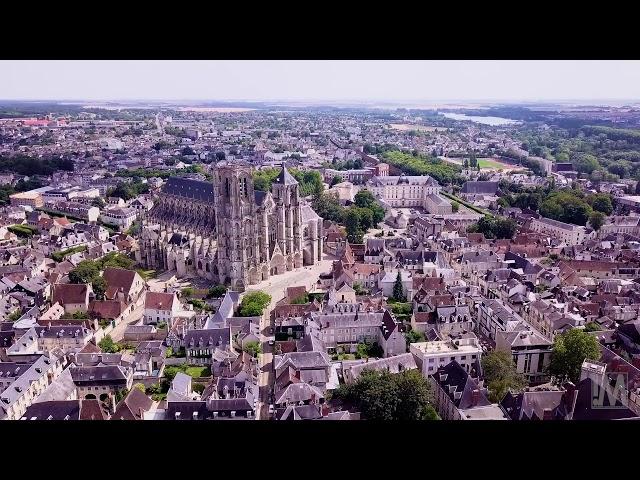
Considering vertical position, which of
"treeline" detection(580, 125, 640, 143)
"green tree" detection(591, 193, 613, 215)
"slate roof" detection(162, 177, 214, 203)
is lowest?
"green tree" detection(591, 193, 613, 215)

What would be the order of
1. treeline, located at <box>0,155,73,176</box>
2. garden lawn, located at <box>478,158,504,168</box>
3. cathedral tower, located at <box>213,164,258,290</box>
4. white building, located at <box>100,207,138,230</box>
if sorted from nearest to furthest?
cathedral tower, located at <box>213,164,258,290</box> < white building, located at <box>100,207,138,230</box> < treeline, located at <box>0,155,73,176</box> < garden lawn, located at <box>478,158,504,168</box>

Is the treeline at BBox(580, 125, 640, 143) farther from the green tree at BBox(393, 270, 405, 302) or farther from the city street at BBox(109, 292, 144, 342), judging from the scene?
the city street at BBox(109, 292, 144, 342)

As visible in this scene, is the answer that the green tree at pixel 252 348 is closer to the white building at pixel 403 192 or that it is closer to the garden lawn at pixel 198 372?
the garden lawn at pixel 198 372

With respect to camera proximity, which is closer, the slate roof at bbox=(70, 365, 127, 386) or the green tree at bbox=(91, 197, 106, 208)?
the slate roof at bbox=(70, 365, 127, 386)

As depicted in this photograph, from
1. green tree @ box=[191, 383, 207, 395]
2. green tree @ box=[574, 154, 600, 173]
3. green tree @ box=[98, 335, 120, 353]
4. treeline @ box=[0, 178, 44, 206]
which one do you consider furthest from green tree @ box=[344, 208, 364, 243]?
green tree @ box=[574, 154, 600, 173]

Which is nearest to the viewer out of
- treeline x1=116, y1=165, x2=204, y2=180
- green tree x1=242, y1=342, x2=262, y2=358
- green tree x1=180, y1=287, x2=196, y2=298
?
green tree x1=242, y1=342, x2=262, y2=358
